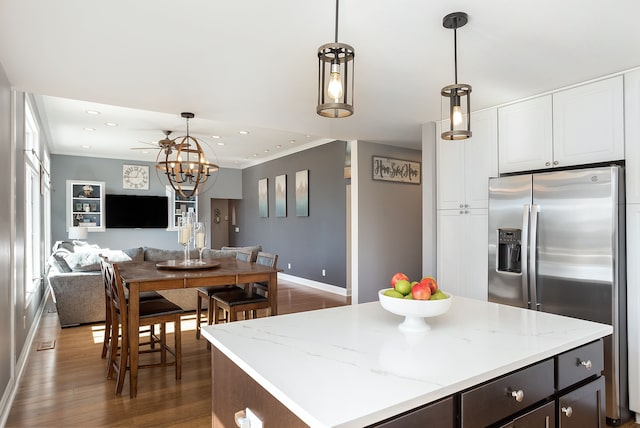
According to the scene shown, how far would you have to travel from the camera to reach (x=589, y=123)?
2863 millimetres

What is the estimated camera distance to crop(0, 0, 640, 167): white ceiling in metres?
1.98

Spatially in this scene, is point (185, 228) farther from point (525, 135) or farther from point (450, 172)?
point (525, 135)

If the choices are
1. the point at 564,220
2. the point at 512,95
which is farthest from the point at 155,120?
the point at 564,220

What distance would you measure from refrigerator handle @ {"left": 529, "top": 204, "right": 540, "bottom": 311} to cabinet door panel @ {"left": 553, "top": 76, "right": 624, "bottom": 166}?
50 cm

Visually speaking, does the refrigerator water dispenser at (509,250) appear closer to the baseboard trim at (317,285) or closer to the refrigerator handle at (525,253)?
the refrigerator handle at (525,253)

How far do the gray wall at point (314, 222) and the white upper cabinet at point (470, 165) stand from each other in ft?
8.73

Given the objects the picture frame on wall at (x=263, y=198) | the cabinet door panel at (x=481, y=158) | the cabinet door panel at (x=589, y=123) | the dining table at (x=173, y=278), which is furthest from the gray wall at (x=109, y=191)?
the cabinet door panel at (x=589, y=123)

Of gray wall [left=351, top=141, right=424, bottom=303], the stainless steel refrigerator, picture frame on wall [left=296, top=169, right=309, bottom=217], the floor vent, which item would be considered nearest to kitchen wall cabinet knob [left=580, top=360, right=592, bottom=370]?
the stainless steel refrigerator

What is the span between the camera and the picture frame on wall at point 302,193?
7.49 meters

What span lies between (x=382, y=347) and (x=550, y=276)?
2145 millimetres

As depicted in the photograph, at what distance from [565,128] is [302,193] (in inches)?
203

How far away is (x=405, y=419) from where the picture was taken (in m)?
0.97

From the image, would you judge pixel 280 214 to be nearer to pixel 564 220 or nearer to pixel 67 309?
pixel 67 309

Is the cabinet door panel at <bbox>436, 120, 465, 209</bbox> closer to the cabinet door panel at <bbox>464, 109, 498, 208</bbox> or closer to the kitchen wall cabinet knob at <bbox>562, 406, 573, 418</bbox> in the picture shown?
the cabinet door panel at <bbox>464, 109, 498, 208</bbox>
